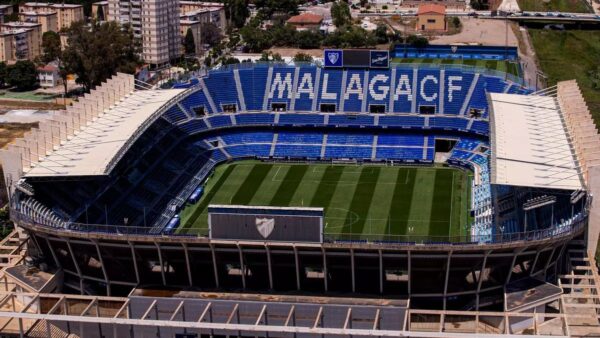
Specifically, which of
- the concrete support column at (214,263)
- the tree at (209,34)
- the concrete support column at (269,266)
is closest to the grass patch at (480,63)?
the tree at (209,34)

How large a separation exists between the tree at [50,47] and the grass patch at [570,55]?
233 ft

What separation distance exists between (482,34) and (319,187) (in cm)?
8321

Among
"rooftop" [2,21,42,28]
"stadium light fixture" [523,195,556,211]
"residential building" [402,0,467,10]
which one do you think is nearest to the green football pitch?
"stadium light fixture" [523,195,556,211]

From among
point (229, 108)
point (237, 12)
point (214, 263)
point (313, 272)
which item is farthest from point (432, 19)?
point (214, 263)

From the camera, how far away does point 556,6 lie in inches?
7731

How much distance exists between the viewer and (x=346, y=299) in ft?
189

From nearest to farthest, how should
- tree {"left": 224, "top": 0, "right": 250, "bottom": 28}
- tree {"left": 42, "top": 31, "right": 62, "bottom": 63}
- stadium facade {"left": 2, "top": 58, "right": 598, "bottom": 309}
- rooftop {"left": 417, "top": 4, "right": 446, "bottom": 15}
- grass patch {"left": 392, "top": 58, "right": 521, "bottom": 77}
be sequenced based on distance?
1. stadium facade {"left": 2, "top": 58, "right": 598, "bottom": 309}
2. grass patch {"left": 392, "top": 58, "right": 521, "bottom": 77}
3. tree {"left": 42, "top": 31, "right": 62, "bottom": 63}
4. rooftop {"left": 417, "top": 4, "right": 446, "bottom": 15}
5. tree {"left": 224, "top": 0, "right": 250, "bottom": 28}

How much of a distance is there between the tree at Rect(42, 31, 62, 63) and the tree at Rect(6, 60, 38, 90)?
491 cm

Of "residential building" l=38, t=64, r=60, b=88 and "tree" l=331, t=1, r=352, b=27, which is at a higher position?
"tree" l=331, t=1, r=352, b=27

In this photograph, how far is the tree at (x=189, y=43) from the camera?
15212 centimetres

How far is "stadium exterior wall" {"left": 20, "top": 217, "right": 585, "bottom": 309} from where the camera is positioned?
5659 centimetres

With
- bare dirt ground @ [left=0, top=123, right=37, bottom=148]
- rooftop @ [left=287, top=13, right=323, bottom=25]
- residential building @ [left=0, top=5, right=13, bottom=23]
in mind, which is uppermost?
residential building @ [left=0, top=5, right=13, bottom=23]

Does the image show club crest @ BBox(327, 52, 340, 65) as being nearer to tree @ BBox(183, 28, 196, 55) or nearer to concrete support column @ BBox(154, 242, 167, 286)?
concrete support column @ BBox(154, 242, 167, 286)

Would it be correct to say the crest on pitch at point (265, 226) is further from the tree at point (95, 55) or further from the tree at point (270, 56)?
the tree at point (270, 56)
